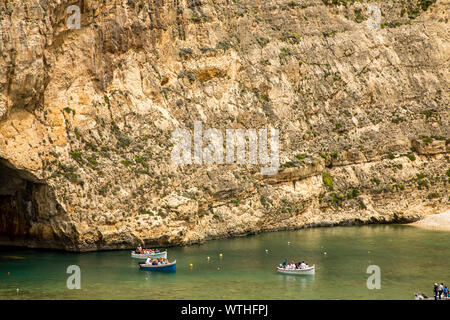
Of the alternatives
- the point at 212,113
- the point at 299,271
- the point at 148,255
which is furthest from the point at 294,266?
the point at 212,113

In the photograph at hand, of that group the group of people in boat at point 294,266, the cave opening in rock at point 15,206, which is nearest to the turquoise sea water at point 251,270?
the group of people in boat at point 294,266

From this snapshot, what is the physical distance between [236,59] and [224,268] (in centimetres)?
4456

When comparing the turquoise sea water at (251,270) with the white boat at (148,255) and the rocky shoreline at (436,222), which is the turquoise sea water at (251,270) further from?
the rocky shoreline at (436,222)

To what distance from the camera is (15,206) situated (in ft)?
296

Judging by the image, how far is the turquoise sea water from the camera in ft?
216

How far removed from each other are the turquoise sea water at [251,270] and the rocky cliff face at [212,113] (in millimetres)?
5460

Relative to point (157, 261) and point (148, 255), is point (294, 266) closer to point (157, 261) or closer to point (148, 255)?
point (157, 261)

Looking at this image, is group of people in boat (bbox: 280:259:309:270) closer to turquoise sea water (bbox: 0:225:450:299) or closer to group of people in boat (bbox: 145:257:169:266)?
turquoise sea water (bbox: 0:225:450:299)

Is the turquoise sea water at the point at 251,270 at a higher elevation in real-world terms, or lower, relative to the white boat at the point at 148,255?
lower

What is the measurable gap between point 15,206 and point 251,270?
33931 millimetres

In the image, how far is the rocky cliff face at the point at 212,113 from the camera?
85.1 metres

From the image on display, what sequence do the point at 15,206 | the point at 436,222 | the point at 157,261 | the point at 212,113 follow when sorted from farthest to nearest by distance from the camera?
the point at 436,222, the point at 212,113, the point at 15,206, the point at 157,261

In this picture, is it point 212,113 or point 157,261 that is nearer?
point 157,261

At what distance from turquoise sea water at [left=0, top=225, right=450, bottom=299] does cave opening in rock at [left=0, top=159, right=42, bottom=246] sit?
3094 mm
